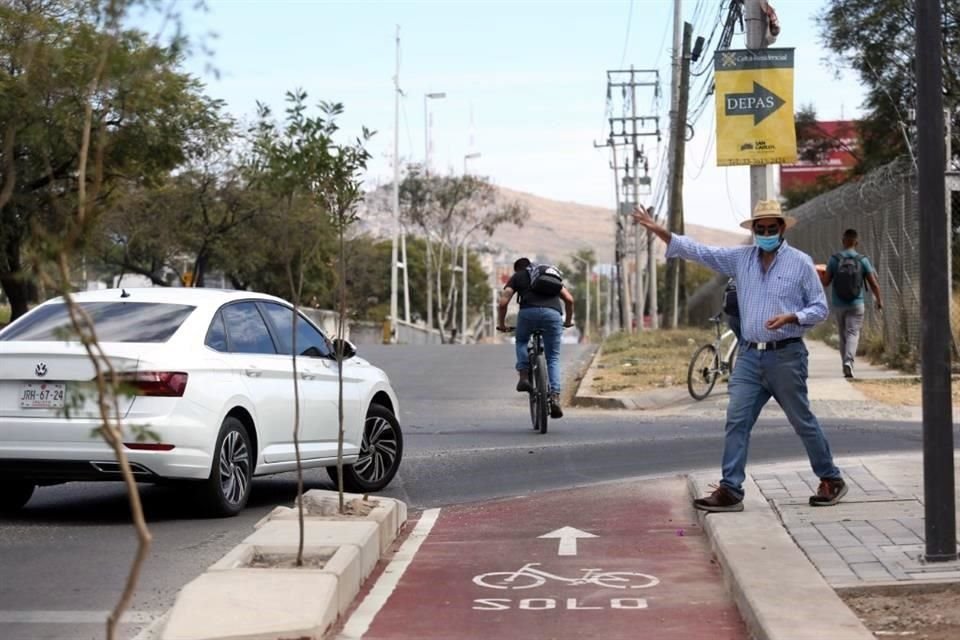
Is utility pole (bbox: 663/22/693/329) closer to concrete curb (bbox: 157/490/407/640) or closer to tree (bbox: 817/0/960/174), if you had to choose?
tree (bbox: 817/0/960/174)

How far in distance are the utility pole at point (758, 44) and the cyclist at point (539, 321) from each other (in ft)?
7.65

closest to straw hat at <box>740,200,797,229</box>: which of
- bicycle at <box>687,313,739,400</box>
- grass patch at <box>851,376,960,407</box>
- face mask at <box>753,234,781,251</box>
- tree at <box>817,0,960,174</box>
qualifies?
face mask at <box>753,234,781,251</box>

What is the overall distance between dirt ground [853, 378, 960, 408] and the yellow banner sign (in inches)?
182

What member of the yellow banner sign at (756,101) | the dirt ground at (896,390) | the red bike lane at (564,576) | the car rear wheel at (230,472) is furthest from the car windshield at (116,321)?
the dirt ground at (896,390)

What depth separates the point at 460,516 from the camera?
34.3 ft

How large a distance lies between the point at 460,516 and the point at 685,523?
5.17 feet

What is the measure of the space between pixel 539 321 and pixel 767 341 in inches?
262

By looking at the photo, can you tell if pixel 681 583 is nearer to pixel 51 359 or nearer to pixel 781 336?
pixel 781 336

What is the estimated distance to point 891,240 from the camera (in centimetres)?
2320

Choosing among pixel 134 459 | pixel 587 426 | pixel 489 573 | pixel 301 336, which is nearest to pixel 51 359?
pixel 134 459

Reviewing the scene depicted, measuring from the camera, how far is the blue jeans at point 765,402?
9.24 meters

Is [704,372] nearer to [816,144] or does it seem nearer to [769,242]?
[769,242]

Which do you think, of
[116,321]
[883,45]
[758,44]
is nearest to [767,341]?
[116,321]

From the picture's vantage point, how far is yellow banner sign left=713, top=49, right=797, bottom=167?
1501cm
